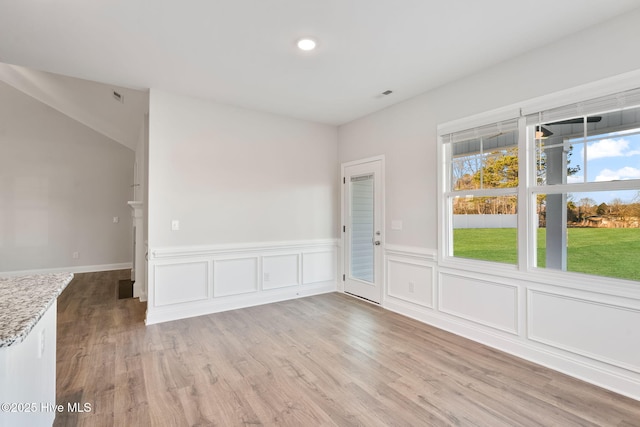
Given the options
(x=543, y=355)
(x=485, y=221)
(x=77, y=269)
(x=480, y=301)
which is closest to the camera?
(x=543, y=355)

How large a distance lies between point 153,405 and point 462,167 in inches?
142

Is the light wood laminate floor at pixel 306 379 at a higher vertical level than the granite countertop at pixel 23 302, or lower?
lower

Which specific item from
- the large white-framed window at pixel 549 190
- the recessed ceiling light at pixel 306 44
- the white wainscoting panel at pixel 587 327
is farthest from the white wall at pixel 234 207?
the white wainscoting panel at pixel 587 327

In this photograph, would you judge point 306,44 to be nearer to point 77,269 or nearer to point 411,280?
point 411,280

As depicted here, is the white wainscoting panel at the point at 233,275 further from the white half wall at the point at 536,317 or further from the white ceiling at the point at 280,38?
the white ceiling at the point at 280,38

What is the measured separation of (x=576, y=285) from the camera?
8.24 feet

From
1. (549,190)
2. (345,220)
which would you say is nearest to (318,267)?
(345,220)

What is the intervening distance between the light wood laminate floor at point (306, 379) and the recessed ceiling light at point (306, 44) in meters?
2.84

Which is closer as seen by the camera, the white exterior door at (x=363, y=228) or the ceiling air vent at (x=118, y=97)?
the ceiling air vent at (x=118, y=97)

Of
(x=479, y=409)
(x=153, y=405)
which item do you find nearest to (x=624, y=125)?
(x=479, y=409)

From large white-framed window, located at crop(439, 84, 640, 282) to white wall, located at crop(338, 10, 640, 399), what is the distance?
165 mm

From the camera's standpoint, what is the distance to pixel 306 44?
2.74 meters

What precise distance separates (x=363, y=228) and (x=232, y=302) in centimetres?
221

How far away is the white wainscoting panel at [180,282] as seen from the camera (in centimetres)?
378
